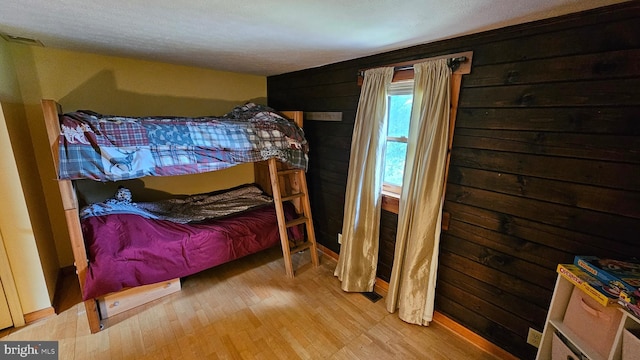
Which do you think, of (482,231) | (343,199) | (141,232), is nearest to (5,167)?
(141,232)

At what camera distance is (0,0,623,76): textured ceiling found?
47.6 inches

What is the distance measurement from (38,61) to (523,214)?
379 centimetres

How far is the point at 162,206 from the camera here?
2.60m

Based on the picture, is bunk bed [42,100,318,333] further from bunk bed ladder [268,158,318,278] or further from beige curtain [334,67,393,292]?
beige curtain [334,67,393,292]

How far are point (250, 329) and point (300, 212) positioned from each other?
4.22 feet

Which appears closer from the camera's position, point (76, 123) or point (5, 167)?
point (76, 123)

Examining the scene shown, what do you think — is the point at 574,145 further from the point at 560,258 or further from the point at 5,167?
the point at 5,167

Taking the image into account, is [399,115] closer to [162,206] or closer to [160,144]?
[160,144]

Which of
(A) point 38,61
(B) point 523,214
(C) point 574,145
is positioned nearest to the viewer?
(C) point 574,145

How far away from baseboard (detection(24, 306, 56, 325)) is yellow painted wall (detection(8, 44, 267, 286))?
651 mm

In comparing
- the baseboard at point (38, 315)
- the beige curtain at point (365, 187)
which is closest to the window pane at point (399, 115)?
the beige curtain at point (365, 187)

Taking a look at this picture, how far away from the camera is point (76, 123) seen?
1573mm

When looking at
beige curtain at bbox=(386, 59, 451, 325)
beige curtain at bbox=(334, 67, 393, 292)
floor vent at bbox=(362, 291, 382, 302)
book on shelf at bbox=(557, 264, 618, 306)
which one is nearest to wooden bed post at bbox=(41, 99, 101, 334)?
beige curtain at bbox=(334, 67, 393, 292)

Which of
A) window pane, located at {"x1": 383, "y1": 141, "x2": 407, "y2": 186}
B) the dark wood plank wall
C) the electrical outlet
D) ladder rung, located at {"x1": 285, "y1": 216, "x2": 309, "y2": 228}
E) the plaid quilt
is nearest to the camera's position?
the dark wood plank wall
